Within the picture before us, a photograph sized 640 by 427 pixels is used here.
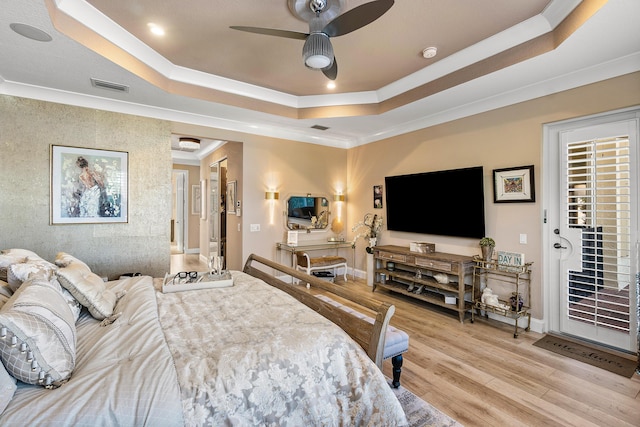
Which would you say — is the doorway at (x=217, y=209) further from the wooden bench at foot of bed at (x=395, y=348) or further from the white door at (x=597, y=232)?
the white door at (x=597, y=232)

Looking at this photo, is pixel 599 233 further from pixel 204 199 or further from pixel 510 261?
pixel 204 199

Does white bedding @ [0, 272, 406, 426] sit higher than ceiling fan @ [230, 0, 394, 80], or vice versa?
ceiling fan @ [230, 0, 394, 80]

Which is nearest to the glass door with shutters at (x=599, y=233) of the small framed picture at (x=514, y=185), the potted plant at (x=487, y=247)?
the small framed picture at (x=514, y=185)

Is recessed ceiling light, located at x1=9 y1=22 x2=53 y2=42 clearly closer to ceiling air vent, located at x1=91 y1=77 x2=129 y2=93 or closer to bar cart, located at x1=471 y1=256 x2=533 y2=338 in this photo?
ceiling air vent, located at x1=91 y1=77 x2=129 y2=93

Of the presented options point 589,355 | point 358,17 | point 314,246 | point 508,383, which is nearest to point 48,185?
point 314,246

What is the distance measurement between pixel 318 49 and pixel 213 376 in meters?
2.15

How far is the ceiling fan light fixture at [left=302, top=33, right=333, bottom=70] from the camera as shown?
220 cm

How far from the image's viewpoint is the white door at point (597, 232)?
2857 millimetres

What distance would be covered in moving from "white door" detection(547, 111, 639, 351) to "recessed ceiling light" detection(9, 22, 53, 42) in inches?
196

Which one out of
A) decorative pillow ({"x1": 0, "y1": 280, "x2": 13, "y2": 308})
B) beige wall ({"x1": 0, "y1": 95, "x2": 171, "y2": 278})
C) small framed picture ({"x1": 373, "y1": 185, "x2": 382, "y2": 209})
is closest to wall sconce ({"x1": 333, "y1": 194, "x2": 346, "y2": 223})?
small framed picture ({"x1": 373, "y1": 185, "x2": 382, "y2": 209})

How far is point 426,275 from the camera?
446 centimetres

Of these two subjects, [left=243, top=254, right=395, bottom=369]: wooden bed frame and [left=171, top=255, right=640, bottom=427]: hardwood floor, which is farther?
[left=171, top=255, right=640, bottom=427]: hardwood floor

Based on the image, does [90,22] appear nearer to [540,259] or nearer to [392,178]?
[392,178]

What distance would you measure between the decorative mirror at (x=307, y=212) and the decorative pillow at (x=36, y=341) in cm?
407
